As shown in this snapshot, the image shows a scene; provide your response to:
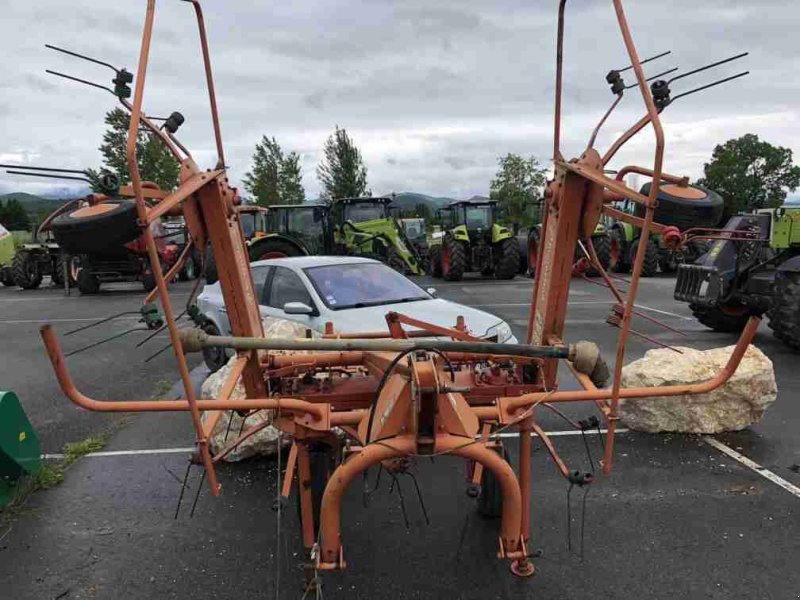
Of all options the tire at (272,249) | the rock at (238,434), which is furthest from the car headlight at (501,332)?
the tire at (272,249)

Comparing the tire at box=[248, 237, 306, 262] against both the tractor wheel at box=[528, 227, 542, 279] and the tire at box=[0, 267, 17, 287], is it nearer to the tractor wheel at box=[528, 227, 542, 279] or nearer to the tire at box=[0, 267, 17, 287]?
the tractor wheel at box=[528, 227, 542, 279]

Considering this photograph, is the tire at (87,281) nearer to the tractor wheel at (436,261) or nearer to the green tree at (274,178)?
the tractor wheel at (436,261)

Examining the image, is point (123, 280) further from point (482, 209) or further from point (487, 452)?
point (487, 452)

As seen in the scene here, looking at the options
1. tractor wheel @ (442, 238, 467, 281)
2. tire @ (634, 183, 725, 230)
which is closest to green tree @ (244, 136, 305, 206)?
tractor wheel @ (442, 238, 467, 281)

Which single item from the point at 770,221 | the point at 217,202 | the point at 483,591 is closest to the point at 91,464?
the point at 217,202

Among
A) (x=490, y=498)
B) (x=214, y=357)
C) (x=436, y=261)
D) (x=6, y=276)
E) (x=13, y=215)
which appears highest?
(x=490, y=498)

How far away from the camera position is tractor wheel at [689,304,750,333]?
9.78 metres

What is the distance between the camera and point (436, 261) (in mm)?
21219

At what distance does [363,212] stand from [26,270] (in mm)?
10906

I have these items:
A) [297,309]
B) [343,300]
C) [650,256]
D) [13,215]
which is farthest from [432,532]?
[13,215]

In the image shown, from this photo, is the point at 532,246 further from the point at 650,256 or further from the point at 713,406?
the point at 713,406

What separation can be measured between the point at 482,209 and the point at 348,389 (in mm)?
17589

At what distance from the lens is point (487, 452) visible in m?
2.41

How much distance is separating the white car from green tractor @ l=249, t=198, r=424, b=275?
1118 centimetres
